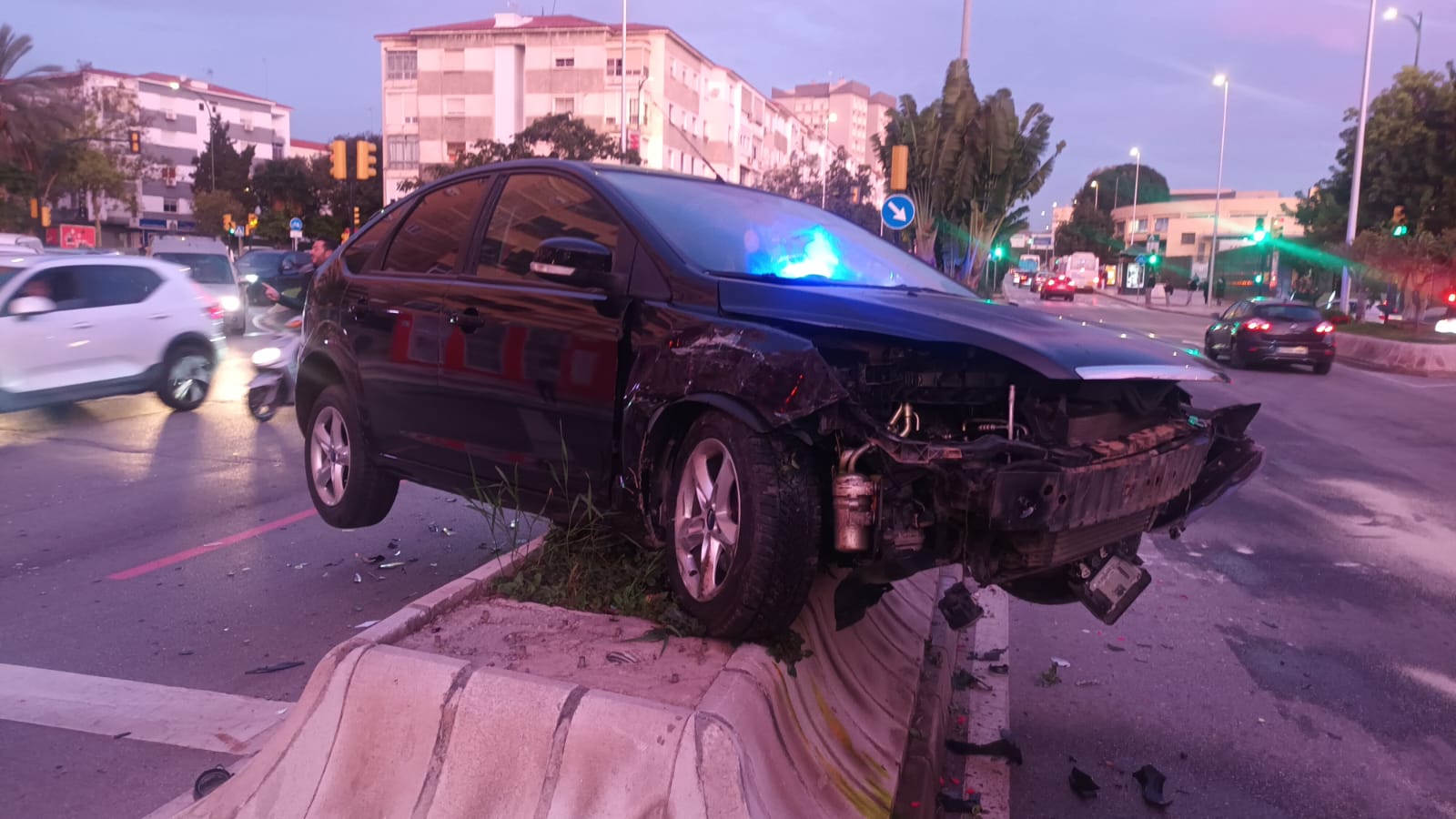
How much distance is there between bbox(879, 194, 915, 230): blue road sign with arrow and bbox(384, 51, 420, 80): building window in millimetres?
53917

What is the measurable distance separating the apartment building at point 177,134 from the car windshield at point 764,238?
266 ft

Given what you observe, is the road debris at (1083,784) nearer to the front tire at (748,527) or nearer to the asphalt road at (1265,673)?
the asphalt road at (1265,673)

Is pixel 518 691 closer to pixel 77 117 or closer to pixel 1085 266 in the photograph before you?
pixel 77 117

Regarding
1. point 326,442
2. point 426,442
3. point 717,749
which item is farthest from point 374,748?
point 326,442

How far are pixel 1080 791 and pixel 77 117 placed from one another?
5980cm

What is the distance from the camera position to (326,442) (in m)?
5.83

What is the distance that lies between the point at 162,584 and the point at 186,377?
24.3 ft

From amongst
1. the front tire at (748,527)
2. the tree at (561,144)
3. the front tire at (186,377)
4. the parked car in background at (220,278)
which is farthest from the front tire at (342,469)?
the tree at (561,144)

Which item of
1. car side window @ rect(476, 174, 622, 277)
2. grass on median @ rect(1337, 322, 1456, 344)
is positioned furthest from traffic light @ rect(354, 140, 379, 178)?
grass on median @ rect(1337, 322, 1456, 344)

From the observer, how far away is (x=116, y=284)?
12.0 metres

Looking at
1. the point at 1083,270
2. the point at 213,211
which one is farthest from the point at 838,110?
the point at 213,211

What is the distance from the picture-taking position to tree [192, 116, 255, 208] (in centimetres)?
8162

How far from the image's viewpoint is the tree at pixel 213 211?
232 ft

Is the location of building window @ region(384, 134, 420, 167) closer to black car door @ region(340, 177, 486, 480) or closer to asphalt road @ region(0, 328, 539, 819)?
asphalt road @ region(0, 328, 539, 819)
